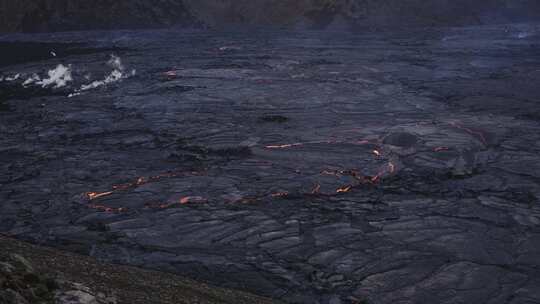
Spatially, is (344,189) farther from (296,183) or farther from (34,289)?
(34,289)

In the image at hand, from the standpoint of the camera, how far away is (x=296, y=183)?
495 centimetres

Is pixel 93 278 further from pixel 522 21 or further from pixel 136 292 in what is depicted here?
pixel 522 21

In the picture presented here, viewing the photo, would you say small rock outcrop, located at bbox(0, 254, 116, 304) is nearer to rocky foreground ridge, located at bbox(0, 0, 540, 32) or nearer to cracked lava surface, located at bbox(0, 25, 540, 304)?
cracked lava surface, located at bbox(0, 25, 540, 304)

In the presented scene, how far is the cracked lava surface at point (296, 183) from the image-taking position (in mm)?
3416

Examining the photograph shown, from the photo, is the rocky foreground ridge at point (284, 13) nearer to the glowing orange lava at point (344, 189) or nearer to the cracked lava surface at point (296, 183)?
the cracked lava surface at point (296, 183)

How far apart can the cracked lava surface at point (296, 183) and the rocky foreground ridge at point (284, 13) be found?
20.7 metres

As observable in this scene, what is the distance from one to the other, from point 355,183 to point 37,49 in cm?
1810

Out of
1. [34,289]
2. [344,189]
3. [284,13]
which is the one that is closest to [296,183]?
[344,189]

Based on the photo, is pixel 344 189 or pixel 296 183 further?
pixel 296 183

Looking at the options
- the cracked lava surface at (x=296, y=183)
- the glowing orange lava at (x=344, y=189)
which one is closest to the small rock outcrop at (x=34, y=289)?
the cracked lava surface at (x=296, y=183)

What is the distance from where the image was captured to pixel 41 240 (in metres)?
3.81

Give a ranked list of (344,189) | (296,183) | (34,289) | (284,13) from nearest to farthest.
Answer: (34,289)
(344,189)
(296,183)
(284,13)

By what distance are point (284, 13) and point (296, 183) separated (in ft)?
93.0

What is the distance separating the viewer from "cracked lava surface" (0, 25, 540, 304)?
3416 mm
